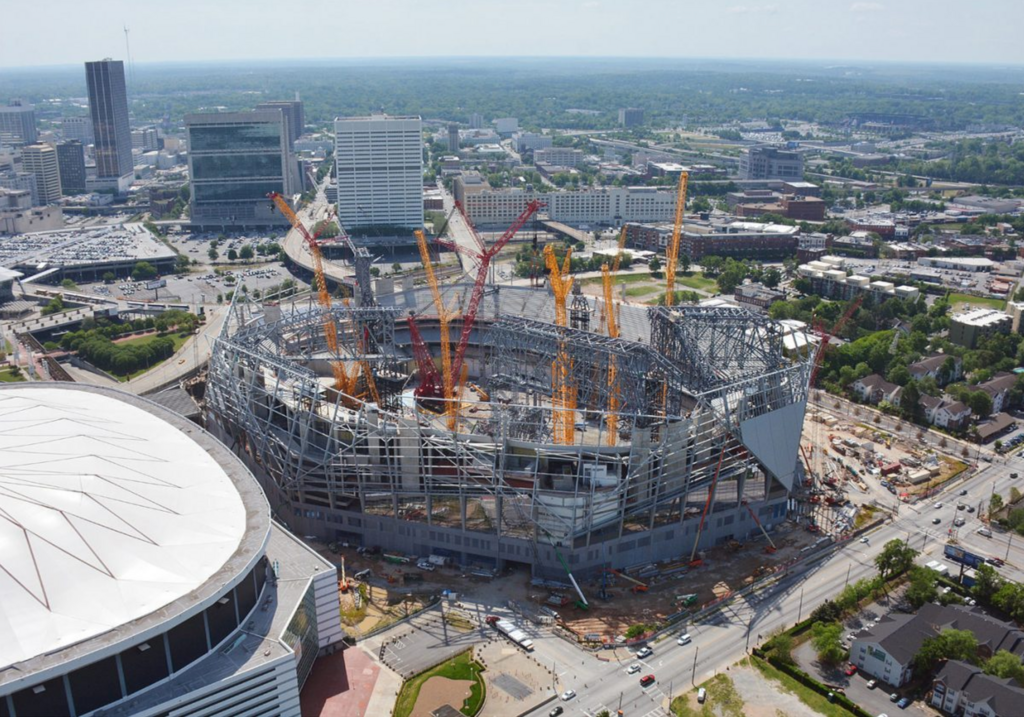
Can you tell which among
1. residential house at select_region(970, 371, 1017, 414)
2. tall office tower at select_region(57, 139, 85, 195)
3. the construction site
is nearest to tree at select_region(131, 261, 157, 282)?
the construction site

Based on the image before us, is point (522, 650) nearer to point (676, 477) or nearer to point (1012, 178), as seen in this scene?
point (676, 477)

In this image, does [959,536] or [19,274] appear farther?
[19,274]

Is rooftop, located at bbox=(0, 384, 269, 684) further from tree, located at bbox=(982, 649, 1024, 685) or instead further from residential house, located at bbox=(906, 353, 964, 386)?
residential house, located at bbox=(906, 353, 964, 386)

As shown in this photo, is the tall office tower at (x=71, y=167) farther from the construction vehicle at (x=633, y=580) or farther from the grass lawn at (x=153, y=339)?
the construction vehicle at (x=633, y=580)

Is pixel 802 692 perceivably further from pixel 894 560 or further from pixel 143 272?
pixel 143 272

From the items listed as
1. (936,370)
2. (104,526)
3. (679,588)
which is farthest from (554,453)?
(936,370)

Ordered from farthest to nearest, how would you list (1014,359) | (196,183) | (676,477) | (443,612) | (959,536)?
(196,183) < (1014,359) < (959,536) < (676,477) < (443,612)

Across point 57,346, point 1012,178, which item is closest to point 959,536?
point 57,346
